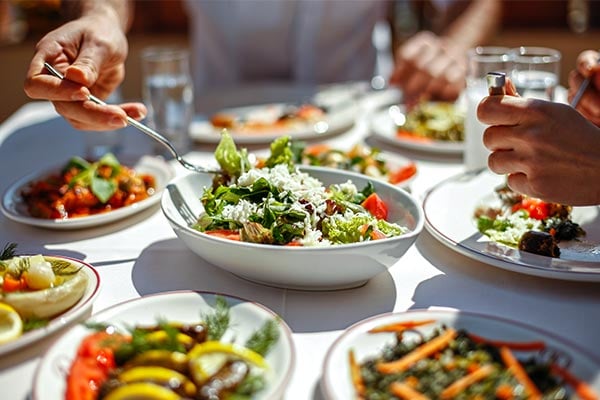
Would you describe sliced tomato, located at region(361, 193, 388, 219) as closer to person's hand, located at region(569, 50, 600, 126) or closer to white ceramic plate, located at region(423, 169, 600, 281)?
white ceramic plate, located at region(423, 169, 600, 281)

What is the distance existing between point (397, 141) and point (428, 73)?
57 cm

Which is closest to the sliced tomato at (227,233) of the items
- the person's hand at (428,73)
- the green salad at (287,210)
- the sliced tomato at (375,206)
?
the green salad at (287,210)

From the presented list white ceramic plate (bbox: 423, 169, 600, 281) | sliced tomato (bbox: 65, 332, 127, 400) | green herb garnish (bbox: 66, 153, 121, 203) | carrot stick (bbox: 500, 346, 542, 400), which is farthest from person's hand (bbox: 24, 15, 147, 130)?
carrot stick (bbox: 500, 346, 542, 400)

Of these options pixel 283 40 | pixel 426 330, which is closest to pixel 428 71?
pixel 283 40

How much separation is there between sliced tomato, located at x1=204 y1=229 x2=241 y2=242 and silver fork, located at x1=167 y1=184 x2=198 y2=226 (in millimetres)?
163

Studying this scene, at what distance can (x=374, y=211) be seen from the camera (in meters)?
1.48

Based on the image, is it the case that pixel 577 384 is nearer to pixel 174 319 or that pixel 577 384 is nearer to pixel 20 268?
pixel 174 319

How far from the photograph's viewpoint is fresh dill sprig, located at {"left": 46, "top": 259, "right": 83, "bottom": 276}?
1286mm

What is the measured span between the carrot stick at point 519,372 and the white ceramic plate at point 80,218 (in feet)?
3.41

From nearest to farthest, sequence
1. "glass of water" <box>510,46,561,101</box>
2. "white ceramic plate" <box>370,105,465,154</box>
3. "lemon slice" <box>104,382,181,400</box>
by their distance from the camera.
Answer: "lemon slice" <box>104,382,181,400</box> < "glass of water" <box>510,46,561,101</box> < "white ceramic plate" <box>370,105,465,154</box>

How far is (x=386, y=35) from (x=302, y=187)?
151 inches

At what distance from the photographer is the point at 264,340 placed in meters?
1.04

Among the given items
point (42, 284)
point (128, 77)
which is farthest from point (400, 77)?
point (128, 77)

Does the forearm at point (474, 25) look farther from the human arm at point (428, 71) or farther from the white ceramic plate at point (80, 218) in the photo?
the white ceramic plate at point (80, 218)
